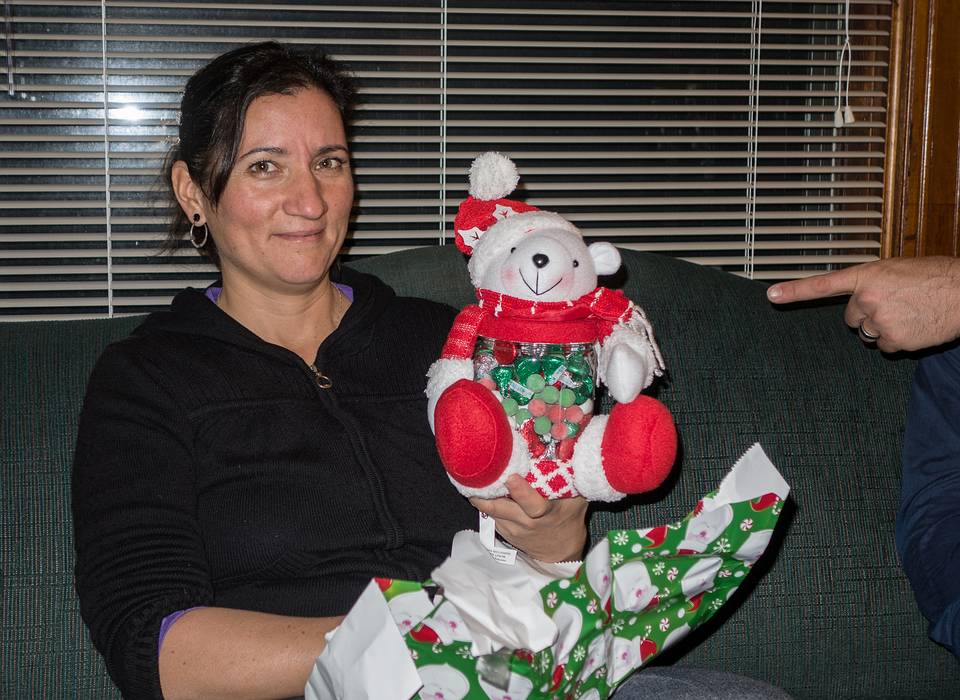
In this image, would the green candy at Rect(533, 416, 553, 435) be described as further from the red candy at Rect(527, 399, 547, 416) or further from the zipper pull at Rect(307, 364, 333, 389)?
the zipper pull at Rect(307, 364, 333, 389)

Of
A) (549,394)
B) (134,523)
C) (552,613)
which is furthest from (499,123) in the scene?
(552,613)

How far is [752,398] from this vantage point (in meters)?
1.48

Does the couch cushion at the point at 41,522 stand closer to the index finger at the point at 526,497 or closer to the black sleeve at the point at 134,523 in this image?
the black sleeve at the point at 134,523

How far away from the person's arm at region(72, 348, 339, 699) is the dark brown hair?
287mm

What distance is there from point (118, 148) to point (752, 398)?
4.37 feet

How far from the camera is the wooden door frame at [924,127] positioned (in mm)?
1927

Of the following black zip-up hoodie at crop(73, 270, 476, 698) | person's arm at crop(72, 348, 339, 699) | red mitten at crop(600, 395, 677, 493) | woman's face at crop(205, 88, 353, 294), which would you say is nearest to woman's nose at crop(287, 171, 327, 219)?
woman's face at crop(205, 88, 353, 294)

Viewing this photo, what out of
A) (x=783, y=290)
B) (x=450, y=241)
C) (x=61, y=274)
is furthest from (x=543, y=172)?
(x=61, y=274)

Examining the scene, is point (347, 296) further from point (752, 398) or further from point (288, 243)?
point (752, 398)

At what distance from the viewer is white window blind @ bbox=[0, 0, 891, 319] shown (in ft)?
6.00

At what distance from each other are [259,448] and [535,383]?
380mm

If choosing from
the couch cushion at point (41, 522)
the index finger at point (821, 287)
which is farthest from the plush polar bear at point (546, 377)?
the couch cushion at point (41, 522)

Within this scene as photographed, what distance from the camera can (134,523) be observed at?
1010 mm

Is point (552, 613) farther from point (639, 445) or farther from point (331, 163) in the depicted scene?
point (331, 163)
